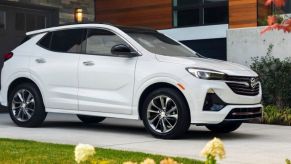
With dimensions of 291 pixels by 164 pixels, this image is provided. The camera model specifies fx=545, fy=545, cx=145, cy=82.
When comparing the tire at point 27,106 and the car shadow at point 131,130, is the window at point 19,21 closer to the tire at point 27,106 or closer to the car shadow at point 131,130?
the car shadow at point 131,130

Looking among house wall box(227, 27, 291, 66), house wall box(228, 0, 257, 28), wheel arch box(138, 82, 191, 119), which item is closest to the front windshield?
wheel arch box(138, 82, 191, 119)

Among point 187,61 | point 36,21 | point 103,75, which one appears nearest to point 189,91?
point 187,61

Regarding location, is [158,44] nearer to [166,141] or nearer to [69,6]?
[166,141]

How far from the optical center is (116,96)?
8453 mm

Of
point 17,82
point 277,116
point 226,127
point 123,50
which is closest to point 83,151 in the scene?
point 123,50

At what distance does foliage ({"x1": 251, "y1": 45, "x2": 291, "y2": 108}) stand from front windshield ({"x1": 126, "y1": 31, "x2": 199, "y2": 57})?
134 inches

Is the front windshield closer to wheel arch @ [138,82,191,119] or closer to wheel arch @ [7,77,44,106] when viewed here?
wheel arch @ [138,82,191,119]

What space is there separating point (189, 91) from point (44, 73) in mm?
2838

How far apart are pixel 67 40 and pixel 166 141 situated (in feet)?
9.39

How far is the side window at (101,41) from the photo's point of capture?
8797 mm

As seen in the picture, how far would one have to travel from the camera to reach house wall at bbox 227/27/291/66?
1260cm

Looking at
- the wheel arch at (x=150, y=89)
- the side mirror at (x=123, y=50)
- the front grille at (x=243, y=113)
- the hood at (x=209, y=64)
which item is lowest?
the front grille at (x=243, y=113)

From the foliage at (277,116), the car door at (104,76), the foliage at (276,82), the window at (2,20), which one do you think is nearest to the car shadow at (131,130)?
the car door at (104,76)

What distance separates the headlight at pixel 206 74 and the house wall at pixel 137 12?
313 inches
